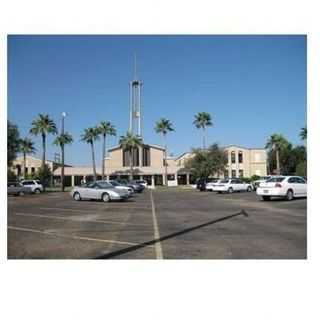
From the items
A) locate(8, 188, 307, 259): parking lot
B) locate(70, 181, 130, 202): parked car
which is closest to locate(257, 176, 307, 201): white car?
locate(70, 181, 130, 202): parked car

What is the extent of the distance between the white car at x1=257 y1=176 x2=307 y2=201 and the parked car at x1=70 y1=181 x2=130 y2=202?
25.6 feet

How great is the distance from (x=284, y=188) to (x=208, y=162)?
34848 millimetres

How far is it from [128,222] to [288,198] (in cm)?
1225

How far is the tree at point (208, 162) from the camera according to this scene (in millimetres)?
56500

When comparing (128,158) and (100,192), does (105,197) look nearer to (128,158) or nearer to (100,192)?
(100,192)

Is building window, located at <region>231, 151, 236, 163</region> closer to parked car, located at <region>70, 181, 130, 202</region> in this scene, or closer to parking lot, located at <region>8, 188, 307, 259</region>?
parked car, located at <region>70, 181, 130, 202</region>

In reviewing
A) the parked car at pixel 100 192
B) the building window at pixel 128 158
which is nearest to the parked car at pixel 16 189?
the parked car at pixel 100 192

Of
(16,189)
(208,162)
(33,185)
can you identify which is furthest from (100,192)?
(208,162)

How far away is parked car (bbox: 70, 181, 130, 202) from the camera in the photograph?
2318cm

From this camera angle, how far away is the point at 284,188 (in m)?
21.7
